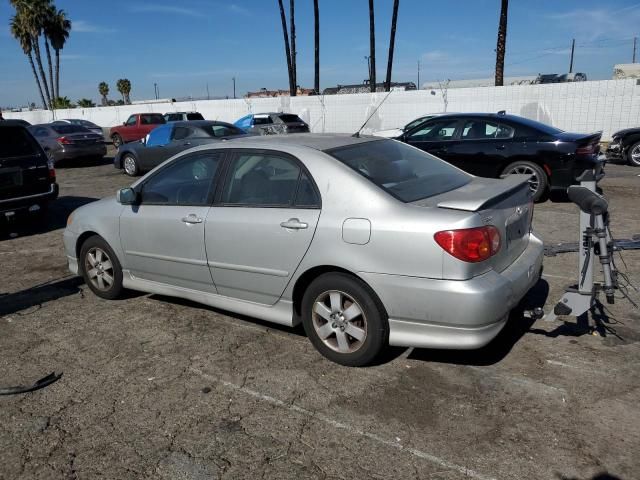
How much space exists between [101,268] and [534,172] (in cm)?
660


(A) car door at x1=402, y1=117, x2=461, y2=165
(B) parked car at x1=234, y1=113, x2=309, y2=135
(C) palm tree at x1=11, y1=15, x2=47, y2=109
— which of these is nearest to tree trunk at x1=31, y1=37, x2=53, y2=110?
(C) palm tree at x1=11, y1=15, x2=47, y2=109

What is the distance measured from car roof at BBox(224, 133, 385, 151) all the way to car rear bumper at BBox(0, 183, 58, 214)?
206 inches

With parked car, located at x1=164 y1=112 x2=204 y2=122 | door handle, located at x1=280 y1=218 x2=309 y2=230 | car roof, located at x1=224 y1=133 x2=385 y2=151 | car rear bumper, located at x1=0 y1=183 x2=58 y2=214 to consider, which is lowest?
car rear bumper, located at x1=0 y1=183 x2=58 y2=214

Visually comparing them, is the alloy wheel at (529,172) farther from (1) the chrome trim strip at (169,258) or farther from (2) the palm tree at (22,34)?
(2) the palm tree at (22,34)

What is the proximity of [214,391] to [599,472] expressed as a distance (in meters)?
2.20

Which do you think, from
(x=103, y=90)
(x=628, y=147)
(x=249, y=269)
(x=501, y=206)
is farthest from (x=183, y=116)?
(x=103, y=90)

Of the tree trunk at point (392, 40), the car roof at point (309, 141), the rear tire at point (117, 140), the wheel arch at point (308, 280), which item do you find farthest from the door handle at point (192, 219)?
the tree trunk at point (392, 40)

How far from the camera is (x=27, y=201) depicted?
823 centimetres

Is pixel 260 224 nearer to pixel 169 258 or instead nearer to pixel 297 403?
pixel 169 258

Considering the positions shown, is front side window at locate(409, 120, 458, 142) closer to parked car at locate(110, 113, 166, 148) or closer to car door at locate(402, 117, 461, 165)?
car door at locate(402, 117, 461, 165)

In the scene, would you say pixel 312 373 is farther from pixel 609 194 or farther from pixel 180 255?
pixel 609 194

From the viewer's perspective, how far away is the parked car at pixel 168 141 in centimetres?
1330

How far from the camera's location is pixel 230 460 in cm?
281

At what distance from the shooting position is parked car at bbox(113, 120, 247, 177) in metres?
13.3
